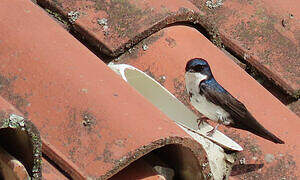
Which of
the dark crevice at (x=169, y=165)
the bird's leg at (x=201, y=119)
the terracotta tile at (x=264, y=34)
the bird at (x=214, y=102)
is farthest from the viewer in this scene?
the terracotta tile at (x=264, y=34)

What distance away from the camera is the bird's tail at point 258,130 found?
279 cm

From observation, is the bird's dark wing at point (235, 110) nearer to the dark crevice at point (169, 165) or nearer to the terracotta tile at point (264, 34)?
the terracotta tile at point (264, 34)

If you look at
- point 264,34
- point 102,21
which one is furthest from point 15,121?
point 264,34

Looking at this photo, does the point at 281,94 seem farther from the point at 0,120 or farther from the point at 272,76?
the point at 0,120

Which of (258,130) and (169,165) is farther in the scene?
(258,130)

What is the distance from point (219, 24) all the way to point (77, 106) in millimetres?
1373

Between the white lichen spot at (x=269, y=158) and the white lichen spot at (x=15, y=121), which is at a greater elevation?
the white lichen spot at (x=15, y=121)

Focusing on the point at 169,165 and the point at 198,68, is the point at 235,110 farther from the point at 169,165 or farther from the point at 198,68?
the point at 169,165

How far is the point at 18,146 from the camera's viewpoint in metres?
1.87

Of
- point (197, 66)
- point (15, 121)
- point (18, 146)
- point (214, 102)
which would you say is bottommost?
point (214, 102)

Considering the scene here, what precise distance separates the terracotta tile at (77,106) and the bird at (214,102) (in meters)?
0.54

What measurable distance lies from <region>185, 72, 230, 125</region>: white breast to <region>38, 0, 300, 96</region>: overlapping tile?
0.86 ft

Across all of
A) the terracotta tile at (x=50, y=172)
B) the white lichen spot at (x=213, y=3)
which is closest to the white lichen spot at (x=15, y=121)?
the terracotta tile at (x=50, y=172)

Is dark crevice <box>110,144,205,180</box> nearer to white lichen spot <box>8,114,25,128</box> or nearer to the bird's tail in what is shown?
the bird's tail
